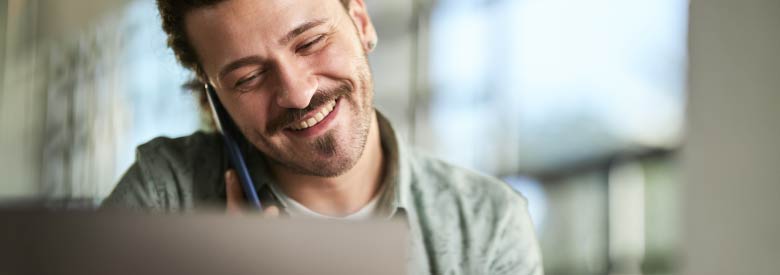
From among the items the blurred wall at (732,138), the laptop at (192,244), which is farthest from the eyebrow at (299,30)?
the blurred wall at (732,138)

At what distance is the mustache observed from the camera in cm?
134

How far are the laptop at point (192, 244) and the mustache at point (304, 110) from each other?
0.93 metres

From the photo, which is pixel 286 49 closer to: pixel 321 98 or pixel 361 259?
pixel 321 98

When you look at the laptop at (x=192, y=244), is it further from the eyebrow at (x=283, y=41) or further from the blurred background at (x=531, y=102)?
the blurred background at (x=531, y=102)

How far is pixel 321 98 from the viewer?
1346 millimetres

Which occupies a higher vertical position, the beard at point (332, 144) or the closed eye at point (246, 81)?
the closed eye at point (246, 81)

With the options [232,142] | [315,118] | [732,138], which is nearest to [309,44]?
[315,118]

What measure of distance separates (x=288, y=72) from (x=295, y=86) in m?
0.03

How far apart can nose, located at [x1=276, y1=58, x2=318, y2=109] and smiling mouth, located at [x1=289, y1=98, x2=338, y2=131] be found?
0.09 feet

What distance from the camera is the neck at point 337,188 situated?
1426 mm

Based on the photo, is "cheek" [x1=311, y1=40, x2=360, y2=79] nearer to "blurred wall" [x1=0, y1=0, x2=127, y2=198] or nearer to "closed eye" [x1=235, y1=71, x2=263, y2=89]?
"closed eye" [x1=235, y1=71, x2=263, y2=89]

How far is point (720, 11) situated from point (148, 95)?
145 centimetres

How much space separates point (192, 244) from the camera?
406 millimetres

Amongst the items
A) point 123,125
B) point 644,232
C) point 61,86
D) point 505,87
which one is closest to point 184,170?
point 123,125
